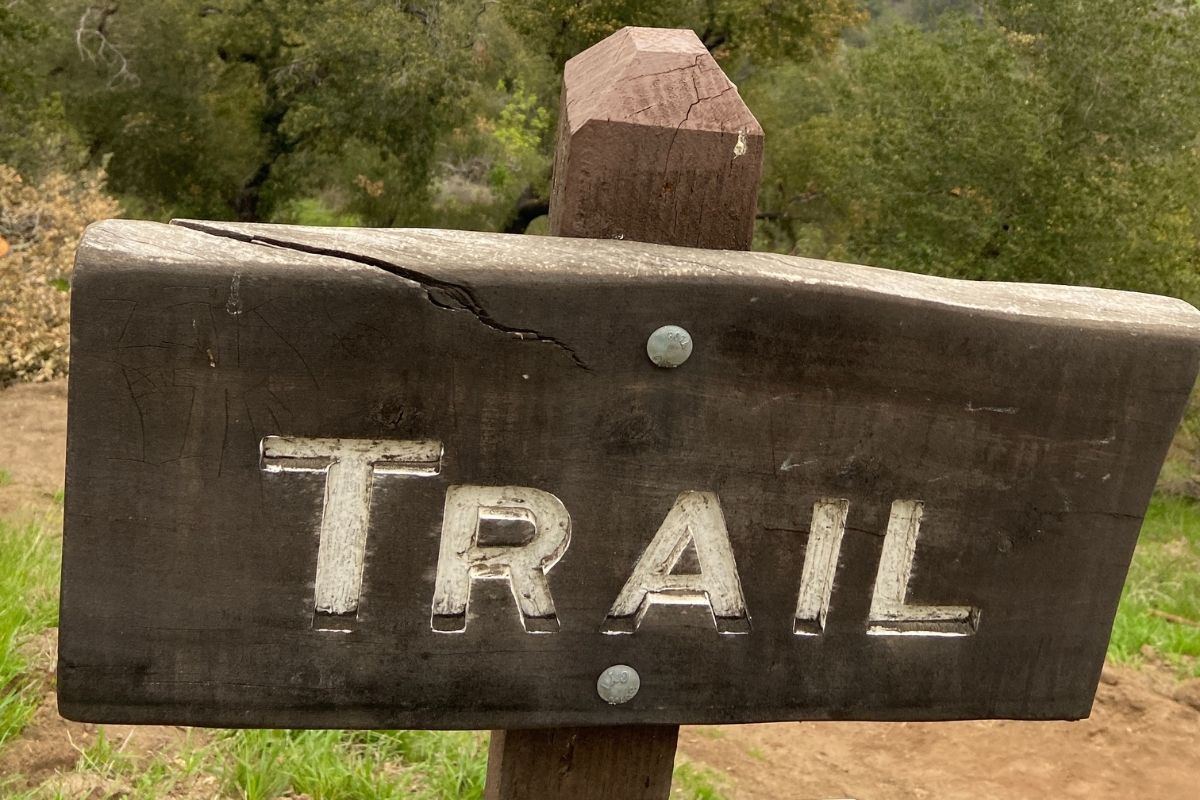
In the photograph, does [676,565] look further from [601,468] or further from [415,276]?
[415,276]

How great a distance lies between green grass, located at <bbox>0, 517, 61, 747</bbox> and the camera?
110 inches

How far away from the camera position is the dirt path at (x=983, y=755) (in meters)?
3.99

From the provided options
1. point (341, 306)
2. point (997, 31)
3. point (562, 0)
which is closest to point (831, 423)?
point (341, 306)

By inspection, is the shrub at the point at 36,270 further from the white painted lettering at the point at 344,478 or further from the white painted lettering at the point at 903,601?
the white painted lettering at the point at 903,601

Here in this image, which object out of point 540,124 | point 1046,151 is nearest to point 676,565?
point 1046,151

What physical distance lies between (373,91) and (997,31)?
928 cm

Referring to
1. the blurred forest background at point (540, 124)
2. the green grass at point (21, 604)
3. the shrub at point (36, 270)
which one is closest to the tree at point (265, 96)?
the blurred forest background at point (540, 124)

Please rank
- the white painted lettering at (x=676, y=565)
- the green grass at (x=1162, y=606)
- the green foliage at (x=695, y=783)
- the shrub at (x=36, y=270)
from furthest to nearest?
the shrub at (x=36, y=270), the green grass at (x=1162, y=606), the green foliage at (x=695, y=783), the white painted lettering at (x=676, y=565)

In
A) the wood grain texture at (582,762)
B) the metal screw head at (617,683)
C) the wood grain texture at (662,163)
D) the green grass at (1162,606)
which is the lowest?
the green grass at (1162,606)

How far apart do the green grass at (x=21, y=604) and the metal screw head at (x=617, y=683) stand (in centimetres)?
196

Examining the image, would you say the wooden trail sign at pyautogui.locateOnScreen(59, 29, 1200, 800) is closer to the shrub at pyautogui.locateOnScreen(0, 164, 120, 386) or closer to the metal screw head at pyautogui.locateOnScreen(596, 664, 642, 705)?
the metal screw head at pyautogui.locateOnScreen(596, 664, 642, 705)

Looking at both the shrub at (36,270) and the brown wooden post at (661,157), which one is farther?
the shrub at (36,270)

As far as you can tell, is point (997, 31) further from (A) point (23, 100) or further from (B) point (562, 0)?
(A) point (23, 100)

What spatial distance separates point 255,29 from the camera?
19469 mm
